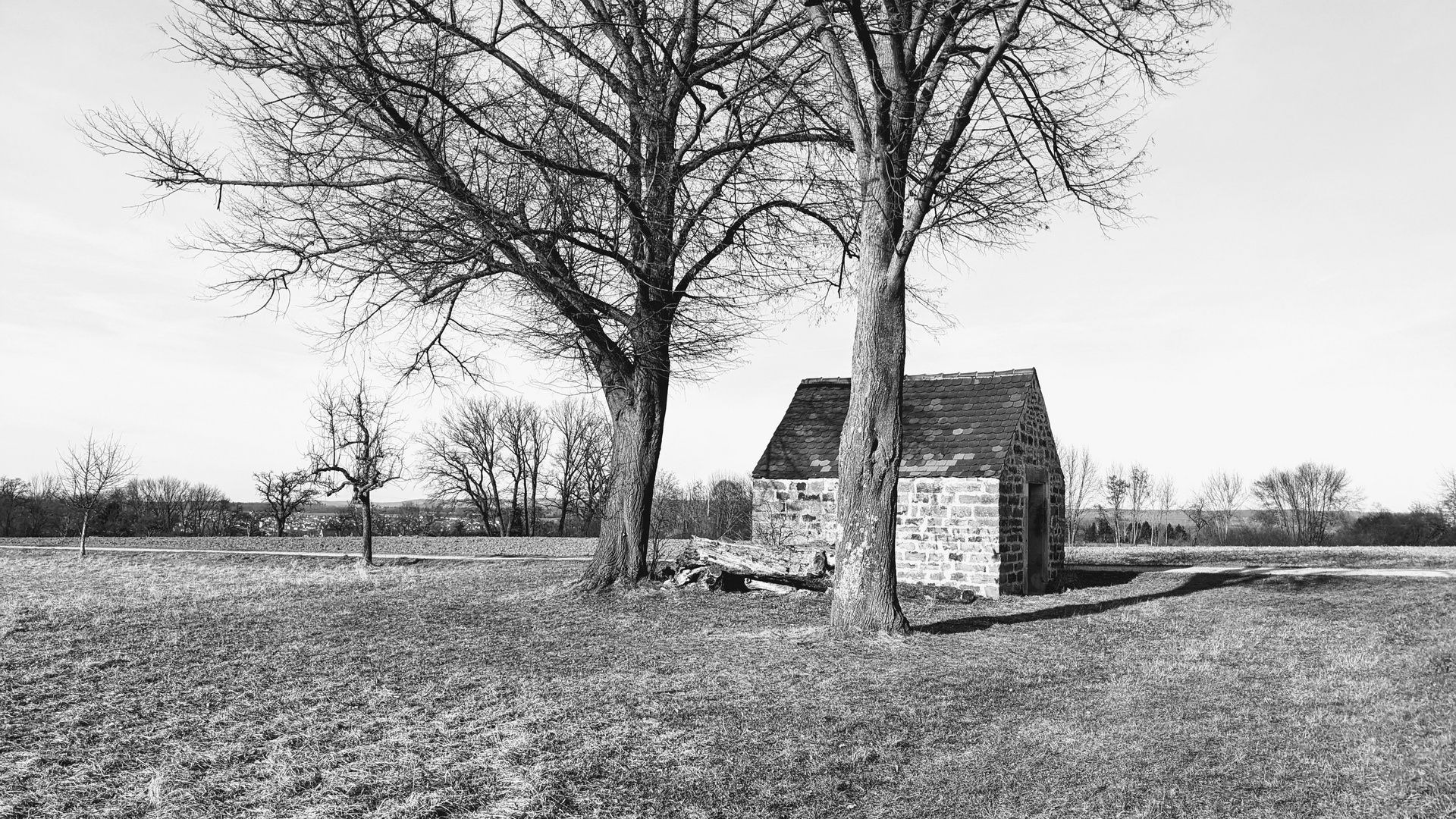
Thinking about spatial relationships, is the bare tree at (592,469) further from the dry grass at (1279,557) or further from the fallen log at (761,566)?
the fallen log at (761,566)

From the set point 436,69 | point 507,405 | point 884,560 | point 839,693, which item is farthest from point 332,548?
point 507,405

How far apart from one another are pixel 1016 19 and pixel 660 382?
6996mm

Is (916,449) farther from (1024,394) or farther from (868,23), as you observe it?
(868,23)

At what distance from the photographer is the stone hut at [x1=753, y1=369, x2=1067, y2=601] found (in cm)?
1556

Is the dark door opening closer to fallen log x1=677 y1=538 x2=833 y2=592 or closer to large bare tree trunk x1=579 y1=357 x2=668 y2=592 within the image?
fallen log x1=677 y1=538 x2=833 y2=592

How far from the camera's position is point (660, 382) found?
46.1 feet

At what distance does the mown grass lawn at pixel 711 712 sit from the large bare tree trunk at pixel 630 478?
4.88 ft

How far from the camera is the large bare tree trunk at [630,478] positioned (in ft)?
45.8

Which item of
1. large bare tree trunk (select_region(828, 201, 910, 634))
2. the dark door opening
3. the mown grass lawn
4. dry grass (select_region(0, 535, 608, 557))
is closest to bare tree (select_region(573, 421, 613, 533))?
dry grass (select_region(0, 535, 608, 557))

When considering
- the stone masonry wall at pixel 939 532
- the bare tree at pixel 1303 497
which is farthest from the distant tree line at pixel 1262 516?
the stone masonry wall at pixel 939 532

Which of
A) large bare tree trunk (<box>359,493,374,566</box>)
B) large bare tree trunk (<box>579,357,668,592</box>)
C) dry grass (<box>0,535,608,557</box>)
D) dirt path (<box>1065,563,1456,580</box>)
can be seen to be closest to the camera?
large bare tree trunk (<box>579,357,668,592</box>)

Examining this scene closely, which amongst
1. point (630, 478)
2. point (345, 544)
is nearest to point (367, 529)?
point (630, 478)

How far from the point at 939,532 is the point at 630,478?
5.65 metres

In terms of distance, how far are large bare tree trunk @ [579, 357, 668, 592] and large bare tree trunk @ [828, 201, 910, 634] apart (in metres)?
4.14
